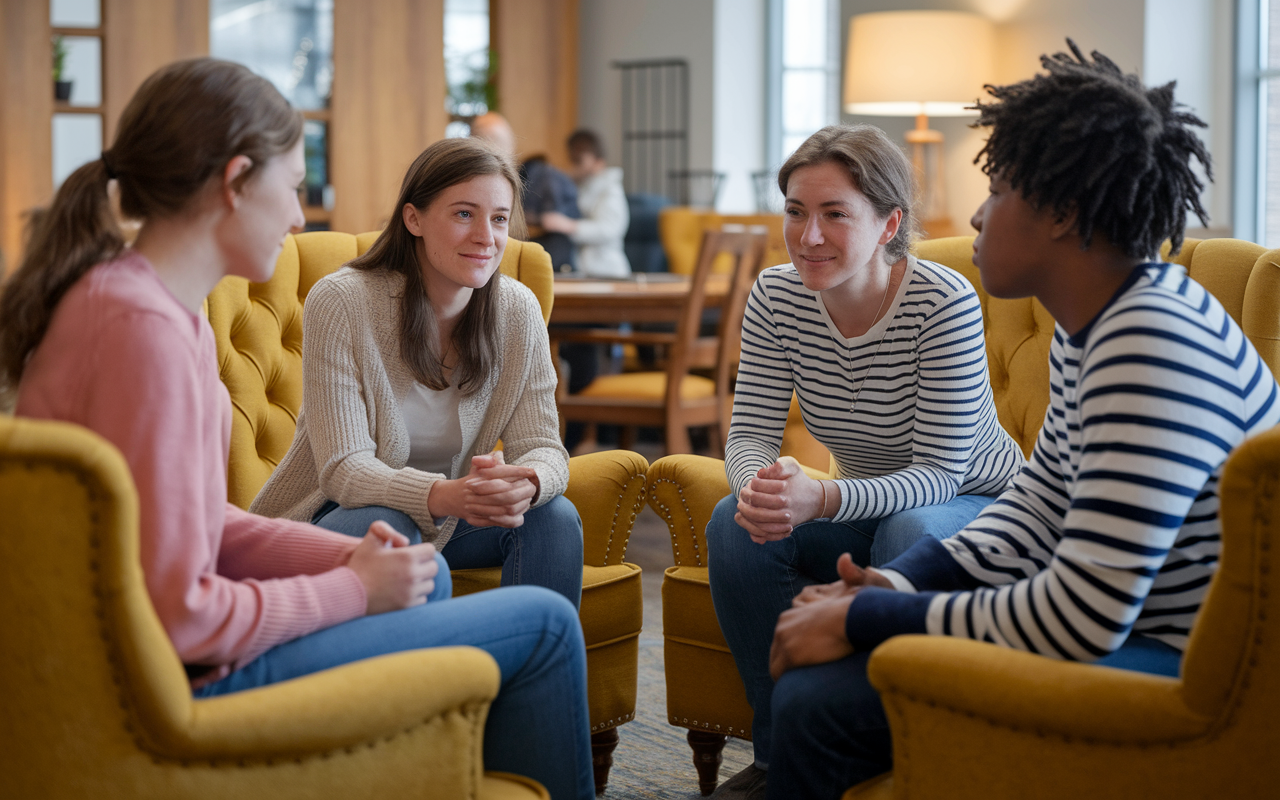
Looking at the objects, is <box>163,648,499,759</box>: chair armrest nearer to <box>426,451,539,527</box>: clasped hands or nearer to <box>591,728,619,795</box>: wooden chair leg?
<box>426,451,539,527</box>: clasped hands

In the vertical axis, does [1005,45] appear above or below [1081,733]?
above

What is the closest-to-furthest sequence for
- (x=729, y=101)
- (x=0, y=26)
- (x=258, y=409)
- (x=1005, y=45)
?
1. (x=258, y=409)
2. (x=1005, y=45)
3. (x=0, y=26)
4. (x=729, y=101)

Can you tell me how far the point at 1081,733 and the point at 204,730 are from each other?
696 mm

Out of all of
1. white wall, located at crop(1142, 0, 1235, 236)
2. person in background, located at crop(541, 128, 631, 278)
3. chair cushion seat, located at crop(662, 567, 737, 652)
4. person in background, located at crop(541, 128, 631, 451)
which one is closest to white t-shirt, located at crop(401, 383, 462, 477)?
chair cushion seat, located at crop(662, 567, 737, 652)

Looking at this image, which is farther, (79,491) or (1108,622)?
(1108,622)

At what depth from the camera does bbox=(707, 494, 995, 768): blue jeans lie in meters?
1.59

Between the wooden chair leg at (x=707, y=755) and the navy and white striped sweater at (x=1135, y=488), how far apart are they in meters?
0.72

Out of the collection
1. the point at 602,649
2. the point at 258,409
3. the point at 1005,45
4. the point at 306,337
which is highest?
the point at 1005,45

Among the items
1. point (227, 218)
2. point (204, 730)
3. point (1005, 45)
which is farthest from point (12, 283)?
point (1005, 45)

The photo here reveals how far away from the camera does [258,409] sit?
6.48ft

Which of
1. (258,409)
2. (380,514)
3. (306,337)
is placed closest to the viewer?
(380,514)

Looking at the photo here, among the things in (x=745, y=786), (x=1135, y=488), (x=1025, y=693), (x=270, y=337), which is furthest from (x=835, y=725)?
(x=270, y=337)

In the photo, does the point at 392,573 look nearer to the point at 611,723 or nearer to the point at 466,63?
the point at 611,723

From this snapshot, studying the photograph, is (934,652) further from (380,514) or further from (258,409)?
(258,409)
